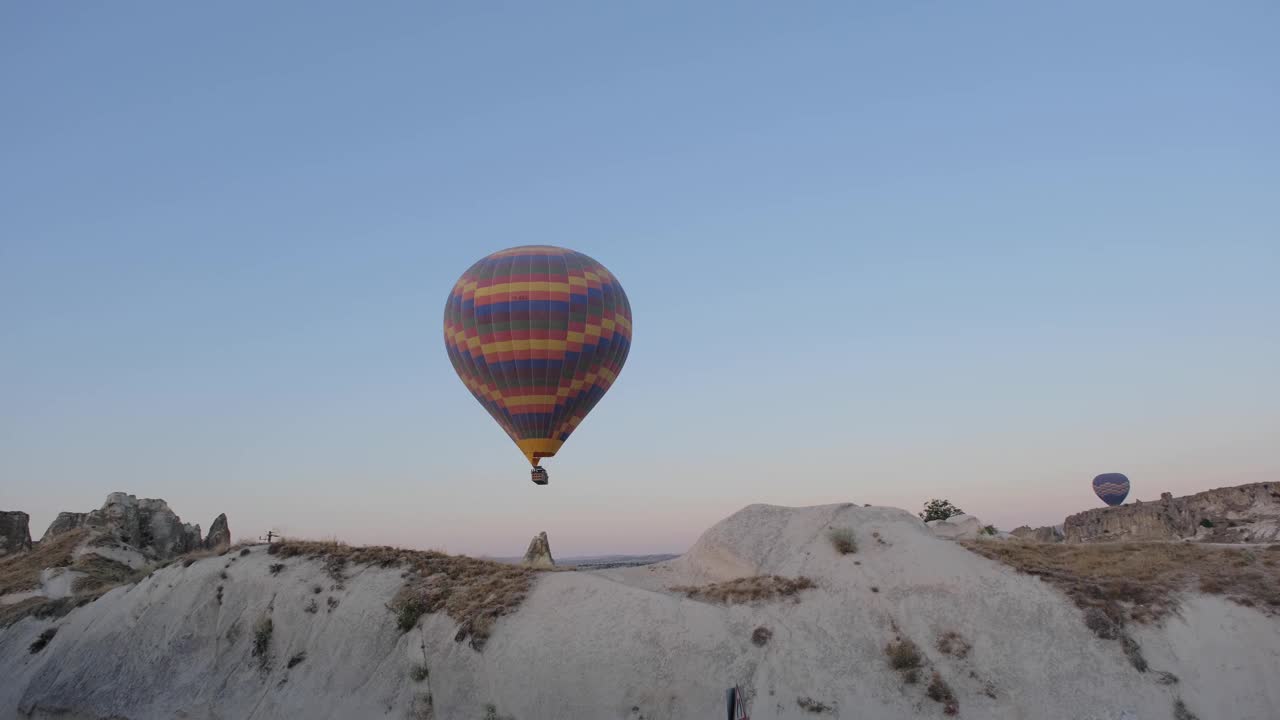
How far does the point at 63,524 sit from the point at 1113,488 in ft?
315

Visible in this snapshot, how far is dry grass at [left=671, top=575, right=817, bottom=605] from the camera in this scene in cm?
2809

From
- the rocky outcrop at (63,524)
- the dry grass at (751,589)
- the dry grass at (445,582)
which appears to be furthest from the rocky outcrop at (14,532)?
the dry grass at (751,589)

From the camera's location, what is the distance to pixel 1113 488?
8819cm

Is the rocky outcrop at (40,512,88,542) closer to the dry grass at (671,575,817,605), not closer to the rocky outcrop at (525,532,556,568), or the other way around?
the rocky outcrop at (525,532,556,568)

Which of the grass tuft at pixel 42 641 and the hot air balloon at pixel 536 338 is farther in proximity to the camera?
the hot air balloon at pixel 536 338

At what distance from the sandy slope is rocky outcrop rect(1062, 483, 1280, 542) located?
2222cm

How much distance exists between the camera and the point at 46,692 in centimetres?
3300

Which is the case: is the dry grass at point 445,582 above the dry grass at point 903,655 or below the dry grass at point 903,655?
above

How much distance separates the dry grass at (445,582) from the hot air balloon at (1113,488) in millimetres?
77325

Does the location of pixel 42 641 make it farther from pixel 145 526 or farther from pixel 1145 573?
pixel 1145 573

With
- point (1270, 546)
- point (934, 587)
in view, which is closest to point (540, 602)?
point (934, 587)

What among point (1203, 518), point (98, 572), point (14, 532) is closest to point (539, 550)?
point (98, 572)

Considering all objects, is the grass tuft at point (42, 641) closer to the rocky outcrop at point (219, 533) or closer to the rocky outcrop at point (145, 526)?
the rocky outcrop at point (145, 526)

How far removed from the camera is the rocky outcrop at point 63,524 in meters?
61.6
